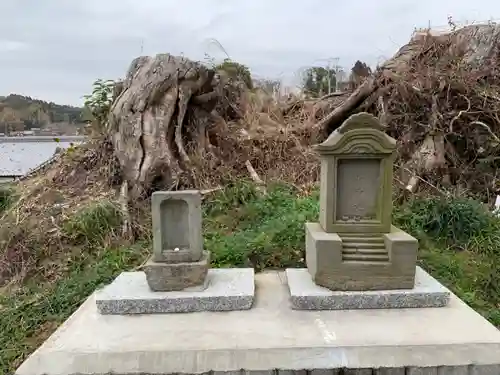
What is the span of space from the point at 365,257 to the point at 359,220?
Result: 378 millimetres

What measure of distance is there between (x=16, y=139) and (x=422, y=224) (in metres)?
10.7

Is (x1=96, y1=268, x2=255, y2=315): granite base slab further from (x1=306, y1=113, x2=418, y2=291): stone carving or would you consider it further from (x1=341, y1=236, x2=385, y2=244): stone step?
(x1=341, y1=236, x2=385, y2=244): stone step

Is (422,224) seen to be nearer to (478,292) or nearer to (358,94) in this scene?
(478,292)

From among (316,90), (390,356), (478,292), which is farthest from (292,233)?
(316,90)

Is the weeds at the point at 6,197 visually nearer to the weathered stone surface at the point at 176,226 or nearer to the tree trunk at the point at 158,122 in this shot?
the tree trunk at the point at 158,122

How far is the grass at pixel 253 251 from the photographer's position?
15.5ft

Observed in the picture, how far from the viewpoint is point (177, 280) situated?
410 cm

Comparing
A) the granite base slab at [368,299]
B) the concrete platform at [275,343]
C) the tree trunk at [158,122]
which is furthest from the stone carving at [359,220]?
the tree trunk at [158,122]

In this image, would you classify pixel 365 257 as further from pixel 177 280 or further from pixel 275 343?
pixel 177 280

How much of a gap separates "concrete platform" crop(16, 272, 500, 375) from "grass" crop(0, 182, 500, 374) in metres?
1.05

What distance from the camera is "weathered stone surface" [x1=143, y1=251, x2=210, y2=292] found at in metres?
4.09

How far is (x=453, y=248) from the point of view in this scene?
558 centimetres

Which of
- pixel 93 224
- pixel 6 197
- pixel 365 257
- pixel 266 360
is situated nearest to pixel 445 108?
pixel 365 257

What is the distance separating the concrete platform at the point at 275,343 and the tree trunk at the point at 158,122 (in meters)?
3.56
